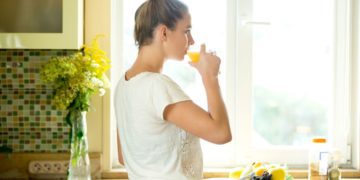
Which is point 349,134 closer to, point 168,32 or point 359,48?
point 359,48

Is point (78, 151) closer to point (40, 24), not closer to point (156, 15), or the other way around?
point (40, 24)

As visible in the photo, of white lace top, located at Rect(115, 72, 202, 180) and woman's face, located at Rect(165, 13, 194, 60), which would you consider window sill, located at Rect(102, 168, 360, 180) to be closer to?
white lace top, located at Rect(115, 72, 202, 180)

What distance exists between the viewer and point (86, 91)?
2232 millimetres

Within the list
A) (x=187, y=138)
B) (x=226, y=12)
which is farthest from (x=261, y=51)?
(x=187, y=138)

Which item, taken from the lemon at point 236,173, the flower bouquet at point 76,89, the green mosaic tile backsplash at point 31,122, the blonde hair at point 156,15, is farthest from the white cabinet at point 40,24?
the lemon at point 236,173

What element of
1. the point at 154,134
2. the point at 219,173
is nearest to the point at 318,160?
the point at 219,173

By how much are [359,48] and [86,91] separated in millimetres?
1242

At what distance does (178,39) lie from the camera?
150 centimetres

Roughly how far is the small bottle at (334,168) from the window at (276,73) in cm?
23

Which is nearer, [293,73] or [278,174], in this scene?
[278,174]

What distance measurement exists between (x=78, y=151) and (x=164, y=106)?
2.93ft

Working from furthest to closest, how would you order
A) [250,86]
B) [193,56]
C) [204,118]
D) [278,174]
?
[250,86], [278,174], [193,56], [204,118]

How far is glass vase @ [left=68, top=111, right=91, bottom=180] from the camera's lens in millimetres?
2215

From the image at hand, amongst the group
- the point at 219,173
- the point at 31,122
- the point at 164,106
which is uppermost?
the point at 164,106
